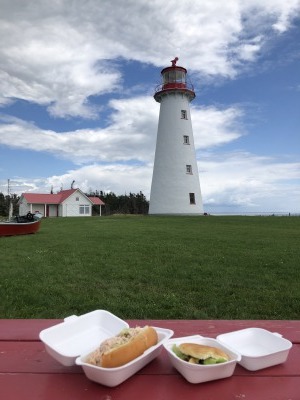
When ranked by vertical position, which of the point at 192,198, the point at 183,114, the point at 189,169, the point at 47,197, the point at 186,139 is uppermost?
the point at 183,114

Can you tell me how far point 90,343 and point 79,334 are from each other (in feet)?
0.35

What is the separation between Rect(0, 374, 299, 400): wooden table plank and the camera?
1.50 m

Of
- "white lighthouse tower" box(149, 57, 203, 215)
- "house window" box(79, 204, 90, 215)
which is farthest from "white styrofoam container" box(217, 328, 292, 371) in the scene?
"house window" box(79, 204, 90, 215)

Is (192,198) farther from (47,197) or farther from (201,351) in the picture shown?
(201,351)

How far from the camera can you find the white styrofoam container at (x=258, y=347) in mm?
1708

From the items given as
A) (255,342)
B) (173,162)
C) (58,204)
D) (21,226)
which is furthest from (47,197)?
(255,342)

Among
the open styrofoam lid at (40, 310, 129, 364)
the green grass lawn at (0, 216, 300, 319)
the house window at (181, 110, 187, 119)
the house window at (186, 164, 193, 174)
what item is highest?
the house window at (181, 110, 187, 119)

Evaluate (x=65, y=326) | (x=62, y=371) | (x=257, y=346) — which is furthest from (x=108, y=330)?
(x=257, y=346)

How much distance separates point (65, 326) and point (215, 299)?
461 cm

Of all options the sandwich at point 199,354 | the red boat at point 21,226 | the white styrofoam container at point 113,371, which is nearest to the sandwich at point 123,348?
the white styrofoam container at point 113,371

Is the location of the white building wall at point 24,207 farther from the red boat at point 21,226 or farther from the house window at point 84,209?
the red boat at point 21,226

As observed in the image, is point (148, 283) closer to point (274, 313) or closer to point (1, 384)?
point (274, 313)

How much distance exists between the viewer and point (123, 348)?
5.16 ft

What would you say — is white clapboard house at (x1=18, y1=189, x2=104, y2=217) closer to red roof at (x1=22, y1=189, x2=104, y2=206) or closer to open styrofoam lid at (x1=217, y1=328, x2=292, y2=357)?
red roof at (x1=22, y1=189, x2=104, y2=206)
